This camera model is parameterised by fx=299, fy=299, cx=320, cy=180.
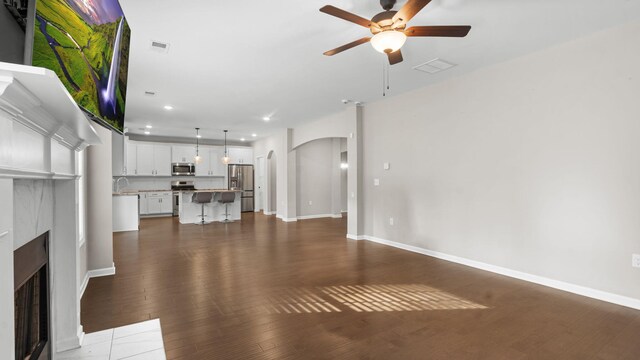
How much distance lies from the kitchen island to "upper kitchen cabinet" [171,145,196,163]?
199 cm

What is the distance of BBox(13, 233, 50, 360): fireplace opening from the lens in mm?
1445

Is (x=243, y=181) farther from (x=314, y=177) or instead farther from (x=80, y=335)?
(x=80, y=335)

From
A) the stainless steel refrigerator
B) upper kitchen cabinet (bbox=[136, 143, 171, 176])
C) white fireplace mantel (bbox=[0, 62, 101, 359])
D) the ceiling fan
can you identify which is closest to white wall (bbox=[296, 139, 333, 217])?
the stainless steel refrigerator

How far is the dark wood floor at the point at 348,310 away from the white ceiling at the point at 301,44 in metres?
2.70

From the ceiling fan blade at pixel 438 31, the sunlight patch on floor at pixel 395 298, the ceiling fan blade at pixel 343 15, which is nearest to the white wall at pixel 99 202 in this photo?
the sunlight patch on floor at pixel 395 298

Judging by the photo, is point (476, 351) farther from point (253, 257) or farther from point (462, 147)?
point (253, 257)

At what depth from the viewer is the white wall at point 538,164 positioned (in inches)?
116

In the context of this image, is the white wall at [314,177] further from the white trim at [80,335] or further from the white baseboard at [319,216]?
the white trim at [80,335]

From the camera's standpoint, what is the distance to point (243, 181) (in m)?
10.9

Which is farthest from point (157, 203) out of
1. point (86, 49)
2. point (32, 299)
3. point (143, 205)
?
point (86, 49)

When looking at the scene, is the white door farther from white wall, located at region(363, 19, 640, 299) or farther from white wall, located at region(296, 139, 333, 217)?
white wall, located at region(363, 19, 640, 299)

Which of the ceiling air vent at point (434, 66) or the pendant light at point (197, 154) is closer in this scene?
the ceiling air vent at point (434, 66)

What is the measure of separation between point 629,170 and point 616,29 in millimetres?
1404

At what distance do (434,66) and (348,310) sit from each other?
3207 millimetres
